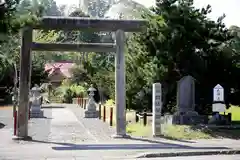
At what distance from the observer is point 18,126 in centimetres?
1694

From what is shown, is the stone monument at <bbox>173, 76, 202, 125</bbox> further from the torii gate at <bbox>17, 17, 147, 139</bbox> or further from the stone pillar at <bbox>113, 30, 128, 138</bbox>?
the torii gate at <bbox>17, 17, 147, 139</bbox>

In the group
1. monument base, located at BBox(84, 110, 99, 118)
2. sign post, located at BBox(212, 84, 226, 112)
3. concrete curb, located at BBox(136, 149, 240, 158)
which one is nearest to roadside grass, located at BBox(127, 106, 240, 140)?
sign post, located at BBox(212, 84, 226, 112)

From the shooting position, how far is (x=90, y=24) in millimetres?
17281

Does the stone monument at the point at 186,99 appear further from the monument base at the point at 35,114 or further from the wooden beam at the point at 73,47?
the monument base at the point at 35,114

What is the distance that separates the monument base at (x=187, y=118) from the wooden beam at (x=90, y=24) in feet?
14.7

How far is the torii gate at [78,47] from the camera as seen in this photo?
16.9 metres

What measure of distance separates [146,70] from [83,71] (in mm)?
33145

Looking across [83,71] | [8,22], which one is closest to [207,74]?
[8,22]

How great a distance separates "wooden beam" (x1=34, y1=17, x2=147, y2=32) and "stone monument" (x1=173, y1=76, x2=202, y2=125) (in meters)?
3.98

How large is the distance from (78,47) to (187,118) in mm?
5496

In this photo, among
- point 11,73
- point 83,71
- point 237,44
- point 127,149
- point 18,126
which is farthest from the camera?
point 83,71

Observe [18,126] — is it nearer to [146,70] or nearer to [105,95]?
[146,70]

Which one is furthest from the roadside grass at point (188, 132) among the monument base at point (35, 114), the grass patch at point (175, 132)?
the monument base at point (35, 114)

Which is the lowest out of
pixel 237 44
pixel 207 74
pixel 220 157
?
pixel 220 157
